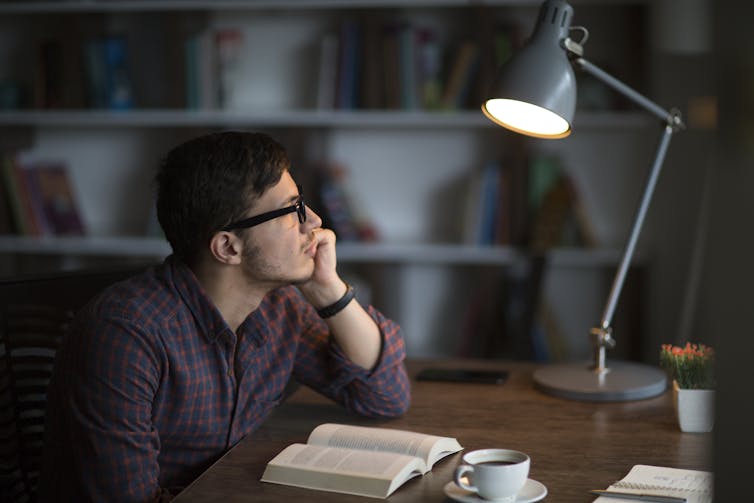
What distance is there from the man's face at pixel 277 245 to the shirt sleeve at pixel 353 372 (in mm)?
158

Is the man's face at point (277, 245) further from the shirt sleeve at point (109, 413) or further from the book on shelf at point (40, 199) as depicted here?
the book on shelf at point (40, 199)

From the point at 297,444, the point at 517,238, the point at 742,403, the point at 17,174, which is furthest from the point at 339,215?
the point at 742,403

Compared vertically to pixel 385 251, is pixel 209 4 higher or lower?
higher

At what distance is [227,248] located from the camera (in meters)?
1.65

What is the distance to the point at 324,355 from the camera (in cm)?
179

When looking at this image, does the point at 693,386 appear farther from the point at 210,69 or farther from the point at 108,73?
the point at 108,73

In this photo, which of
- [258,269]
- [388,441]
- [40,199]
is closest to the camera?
[388,441]

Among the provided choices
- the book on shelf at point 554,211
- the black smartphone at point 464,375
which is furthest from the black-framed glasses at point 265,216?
the book on shelf at point 554,211

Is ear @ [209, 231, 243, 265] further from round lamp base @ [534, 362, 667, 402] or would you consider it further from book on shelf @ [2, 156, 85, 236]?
book on shelf @ [2, 156, 85, 236]

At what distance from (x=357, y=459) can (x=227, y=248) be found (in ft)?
1.58

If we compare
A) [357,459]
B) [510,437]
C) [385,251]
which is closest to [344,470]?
[357,459]

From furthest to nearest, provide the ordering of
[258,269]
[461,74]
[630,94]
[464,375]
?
[461,74], [464,375], [630,94], [258,269]

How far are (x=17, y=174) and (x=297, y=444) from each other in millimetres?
2525

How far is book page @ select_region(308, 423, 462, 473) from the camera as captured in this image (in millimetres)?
1400
